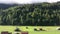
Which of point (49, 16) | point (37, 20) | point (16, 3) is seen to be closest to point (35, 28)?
point (37, 20)

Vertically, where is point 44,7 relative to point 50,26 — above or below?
above

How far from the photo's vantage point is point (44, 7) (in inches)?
45.4

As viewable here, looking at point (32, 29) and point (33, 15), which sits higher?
point (33, 15)

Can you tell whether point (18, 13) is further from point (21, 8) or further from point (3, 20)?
point (3, 20)

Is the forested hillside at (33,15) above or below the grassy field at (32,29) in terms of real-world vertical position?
above

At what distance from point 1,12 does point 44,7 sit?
0.44 metres

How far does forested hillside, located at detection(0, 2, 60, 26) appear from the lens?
1.13 m

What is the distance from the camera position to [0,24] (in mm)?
1131

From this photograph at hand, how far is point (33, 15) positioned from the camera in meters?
1.14

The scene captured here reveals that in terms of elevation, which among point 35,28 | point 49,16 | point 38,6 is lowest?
point 35,28

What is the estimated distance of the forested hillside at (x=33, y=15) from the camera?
113cm

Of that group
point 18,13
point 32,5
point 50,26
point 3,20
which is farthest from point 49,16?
point 3,20

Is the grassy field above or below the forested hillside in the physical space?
below

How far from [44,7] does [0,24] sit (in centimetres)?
47
